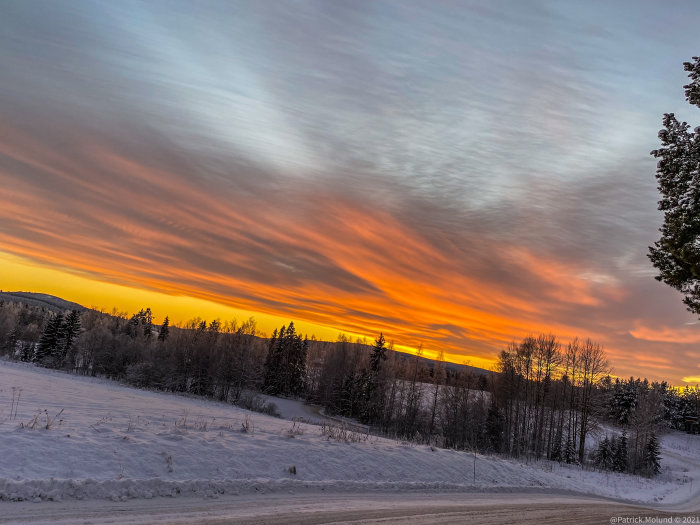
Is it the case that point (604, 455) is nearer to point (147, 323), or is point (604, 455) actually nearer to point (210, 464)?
point (210, 464)

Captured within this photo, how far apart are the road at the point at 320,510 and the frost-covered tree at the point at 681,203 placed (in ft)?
28.1

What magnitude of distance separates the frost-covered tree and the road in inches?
337

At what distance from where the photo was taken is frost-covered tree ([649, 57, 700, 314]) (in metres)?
13.4

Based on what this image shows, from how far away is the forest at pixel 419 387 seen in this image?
1969 inches

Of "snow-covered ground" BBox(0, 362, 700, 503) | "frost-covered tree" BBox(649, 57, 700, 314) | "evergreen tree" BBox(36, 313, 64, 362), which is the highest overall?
"frost-covered tree" BBox(649, 57, 700, 314)

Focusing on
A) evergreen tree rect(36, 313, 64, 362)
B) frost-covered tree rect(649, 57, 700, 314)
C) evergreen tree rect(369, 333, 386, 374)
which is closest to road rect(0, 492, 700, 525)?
frost-covered tree rect(649, 57, 700, 314)

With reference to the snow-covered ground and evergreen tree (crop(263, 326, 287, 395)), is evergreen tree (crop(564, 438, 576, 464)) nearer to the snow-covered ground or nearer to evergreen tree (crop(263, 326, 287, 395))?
the snow-covered ground

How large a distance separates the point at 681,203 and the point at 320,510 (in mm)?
15432

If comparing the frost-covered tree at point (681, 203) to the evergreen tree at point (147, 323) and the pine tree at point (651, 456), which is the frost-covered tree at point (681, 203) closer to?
the pine tree at point (651, 456)

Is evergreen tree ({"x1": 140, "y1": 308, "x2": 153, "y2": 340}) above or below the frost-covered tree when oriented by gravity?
below

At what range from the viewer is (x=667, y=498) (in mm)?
23109

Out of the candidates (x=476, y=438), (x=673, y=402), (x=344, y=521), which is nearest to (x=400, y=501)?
(x=344, y=521)

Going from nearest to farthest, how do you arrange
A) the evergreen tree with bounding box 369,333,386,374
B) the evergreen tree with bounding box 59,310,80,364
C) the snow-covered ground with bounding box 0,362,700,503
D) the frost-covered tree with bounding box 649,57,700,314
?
1. the snow-covered ground with bounding box 0,362,700,503
2. the frost-covered tree with bounding box 649,57,700,314
3. the evergreen tree with bounding box 369,333,386,374
4. the evergreen tree with bounding box 59,310,80,364

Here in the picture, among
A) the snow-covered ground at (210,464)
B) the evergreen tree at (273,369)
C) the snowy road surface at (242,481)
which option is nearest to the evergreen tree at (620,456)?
the snow-covered ground at (210,464)
